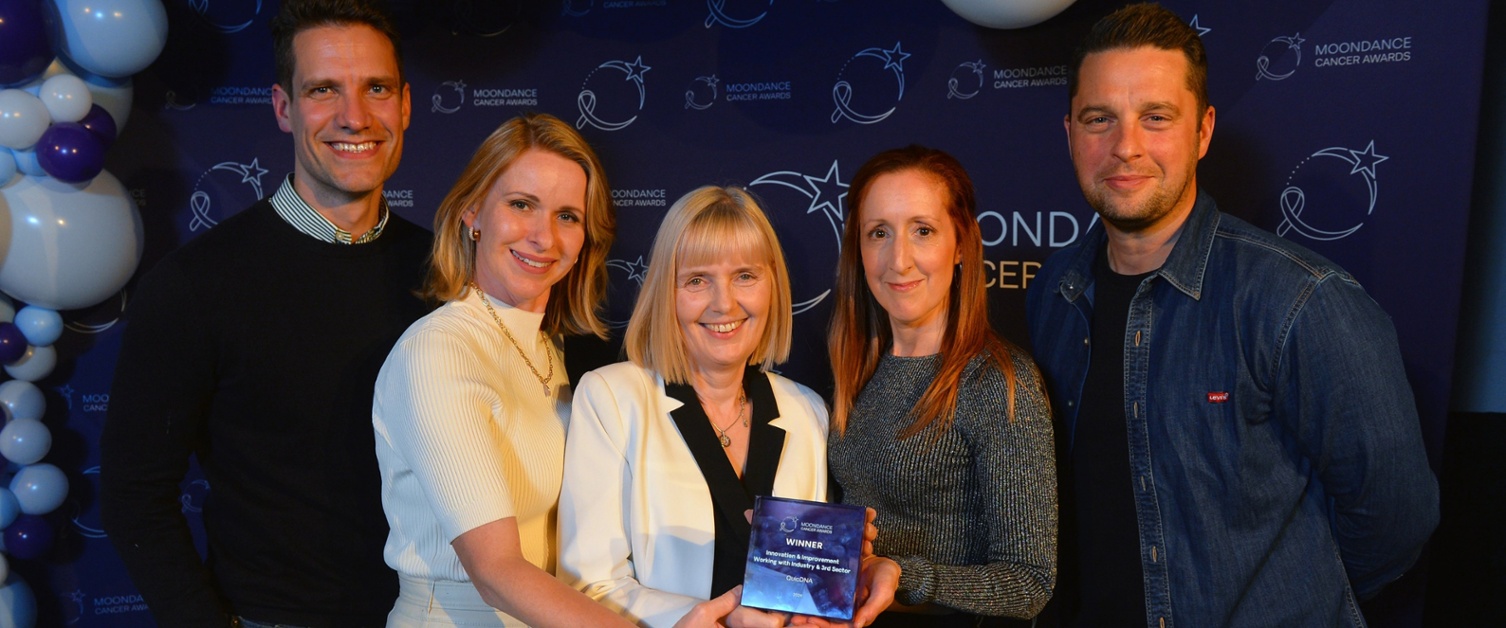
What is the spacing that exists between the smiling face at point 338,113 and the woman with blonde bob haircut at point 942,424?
1.33 meters

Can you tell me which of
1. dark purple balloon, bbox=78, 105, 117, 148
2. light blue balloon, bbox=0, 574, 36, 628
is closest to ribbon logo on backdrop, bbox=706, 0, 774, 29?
dark purple balloon, bbox=78, 105, 117, 148

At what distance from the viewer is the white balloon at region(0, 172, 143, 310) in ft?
11.7

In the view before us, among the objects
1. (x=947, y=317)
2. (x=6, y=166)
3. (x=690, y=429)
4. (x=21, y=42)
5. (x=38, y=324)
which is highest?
(x=21, y=42)

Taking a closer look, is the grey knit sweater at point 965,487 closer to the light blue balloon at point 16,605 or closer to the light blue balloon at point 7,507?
the light blue balloon at point 7,507

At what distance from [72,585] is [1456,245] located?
5.34 meters

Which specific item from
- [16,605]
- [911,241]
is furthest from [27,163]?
[911,241]

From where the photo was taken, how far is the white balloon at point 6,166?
138 inches

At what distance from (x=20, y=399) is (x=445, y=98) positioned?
1983mm

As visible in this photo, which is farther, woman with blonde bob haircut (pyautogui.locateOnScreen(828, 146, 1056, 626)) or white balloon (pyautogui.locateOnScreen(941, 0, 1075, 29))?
white balloon (pyautogui.locateOnScreen(941, 0, 1075, 29))

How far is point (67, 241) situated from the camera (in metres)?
3.64

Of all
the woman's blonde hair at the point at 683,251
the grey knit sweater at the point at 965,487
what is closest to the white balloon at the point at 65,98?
the woman's blonde hair at the point at 683,251

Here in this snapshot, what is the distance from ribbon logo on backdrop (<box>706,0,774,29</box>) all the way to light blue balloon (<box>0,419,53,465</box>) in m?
2.99

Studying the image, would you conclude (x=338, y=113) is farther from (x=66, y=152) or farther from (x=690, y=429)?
(x=66, y=152)

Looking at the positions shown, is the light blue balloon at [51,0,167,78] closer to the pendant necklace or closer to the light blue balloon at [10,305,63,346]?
the light blue balloon at [10,305,63,346]
